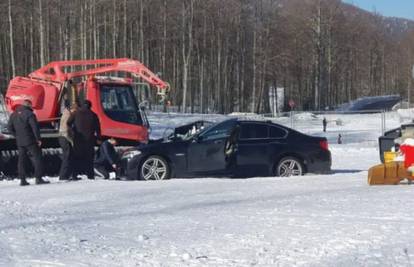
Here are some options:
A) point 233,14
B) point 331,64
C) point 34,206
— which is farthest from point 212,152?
point 331,64

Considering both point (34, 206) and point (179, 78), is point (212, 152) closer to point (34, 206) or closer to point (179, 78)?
point (34, 206)

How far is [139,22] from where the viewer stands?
199ft

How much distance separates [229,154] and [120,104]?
178 inches

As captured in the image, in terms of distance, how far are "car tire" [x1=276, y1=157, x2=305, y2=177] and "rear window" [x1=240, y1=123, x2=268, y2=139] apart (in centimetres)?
68

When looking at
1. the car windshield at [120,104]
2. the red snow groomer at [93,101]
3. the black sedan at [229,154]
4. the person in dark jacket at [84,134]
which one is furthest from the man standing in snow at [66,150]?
the car windshield at [120,104]

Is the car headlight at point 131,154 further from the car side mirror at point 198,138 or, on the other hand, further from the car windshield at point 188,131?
the car side mirror at point 198,138

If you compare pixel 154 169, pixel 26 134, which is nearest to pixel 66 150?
pixel 26 134

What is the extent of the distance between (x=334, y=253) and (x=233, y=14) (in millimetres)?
61603

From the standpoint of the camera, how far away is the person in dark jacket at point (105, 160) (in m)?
16.4

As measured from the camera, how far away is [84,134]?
15.3m

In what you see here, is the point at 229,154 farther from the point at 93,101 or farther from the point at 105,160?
the point at 93,101

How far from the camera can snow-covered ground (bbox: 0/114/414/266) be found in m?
6.95

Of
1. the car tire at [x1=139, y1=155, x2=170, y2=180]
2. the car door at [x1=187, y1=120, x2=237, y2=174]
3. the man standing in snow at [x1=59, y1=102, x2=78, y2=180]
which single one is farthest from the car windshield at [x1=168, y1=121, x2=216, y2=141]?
the man standing in snow at [x1=59, y1=102, x2=78, y2=180]

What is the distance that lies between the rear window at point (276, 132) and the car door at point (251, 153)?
225 mm
